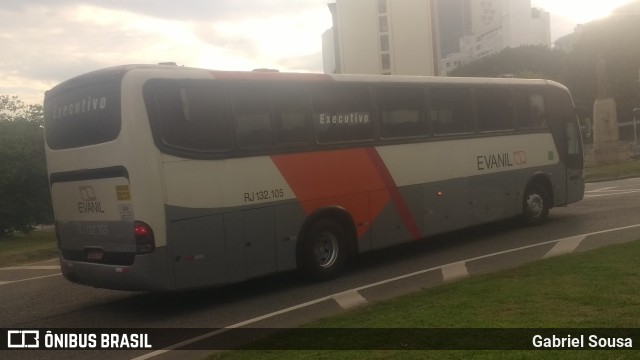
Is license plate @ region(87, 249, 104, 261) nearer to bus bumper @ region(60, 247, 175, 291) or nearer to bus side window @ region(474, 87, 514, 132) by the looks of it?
bus bumper @ region(60, 247, 175, 291)

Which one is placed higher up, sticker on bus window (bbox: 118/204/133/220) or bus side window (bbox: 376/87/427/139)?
bus side window (bbox: 376/87/427/139)

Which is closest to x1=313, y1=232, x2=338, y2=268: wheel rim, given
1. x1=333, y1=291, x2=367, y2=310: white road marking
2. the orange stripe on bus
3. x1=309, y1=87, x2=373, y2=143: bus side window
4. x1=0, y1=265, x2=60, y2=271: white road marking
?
the orange stripe on bus

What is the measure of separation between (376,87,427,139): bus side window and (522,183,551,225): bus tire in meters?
3.92

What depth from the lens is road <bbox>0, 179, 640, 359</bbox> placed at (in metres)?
8.53

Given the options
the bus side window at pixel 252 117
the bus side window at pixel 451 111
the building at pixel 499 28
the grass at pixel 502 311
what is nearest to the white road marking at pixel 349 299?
the grass at pixel 502 311

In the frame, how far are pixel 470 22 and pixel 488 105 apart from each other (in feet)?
549

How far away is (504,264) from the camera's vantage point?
10.6 meters

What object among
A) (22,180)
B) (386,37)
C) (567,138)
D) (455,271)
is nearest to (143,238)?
(455,271)

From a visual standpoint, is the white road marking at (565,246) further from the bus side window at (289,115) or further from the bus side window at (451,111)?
the bus side window at (289,115)

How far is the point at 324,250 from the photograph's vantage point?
10.6 metres

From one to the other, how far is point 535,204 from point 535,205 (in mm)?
24

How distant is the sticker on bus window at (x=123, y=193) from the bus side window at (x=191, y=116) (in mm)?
776

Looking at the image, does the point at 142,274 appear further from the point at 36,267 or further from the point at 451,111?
the point at 36,267

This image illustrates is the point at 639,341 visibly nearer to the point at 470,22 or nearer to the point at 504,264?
the point at 504,264
